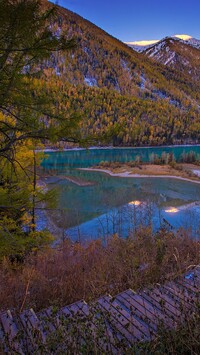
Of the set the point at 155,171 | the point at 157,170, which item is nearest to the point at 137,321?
the point at 155,171

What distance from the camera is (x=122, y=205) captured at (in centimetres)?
2730

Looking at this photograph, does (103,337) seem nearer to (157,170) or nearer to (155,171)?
(155,171)

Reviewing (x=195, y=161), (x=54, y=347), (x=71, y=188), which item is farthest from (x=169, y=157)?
(x=54, y=347)

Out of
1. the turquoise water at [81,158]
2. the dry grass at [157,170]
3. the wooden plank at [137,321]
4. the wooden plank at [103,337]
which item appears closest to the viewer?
the wooden plank at [103,337]

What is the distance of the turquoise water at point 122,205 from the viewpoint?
66.2ft

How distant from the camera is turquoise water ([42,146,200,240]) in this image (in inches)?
795

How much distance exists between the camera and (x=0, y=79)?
3.70 metres

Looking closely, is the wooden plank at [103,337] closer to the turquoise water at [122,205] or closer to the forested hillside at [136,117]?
the turquoise water at [122,205]

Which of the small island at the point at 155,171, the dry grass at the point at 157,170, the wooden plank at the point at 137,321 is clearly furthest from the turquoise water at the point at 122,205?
the wooden plank at the point at 137,321

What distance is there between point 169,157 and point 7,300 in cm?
6105

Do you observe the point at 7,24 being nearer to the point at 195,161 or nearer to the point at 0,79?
the point at 0,79

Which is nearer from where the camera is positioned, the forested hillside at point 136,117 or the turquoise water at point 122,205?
the turquoise water at point 122,205

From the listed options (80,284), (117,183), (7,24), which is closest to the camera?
(7,24)

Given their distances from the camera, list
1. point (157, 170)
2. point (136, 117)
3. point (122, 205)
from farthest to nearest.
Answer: point (136, 117) < point (157, 170) < point (122, 205)
